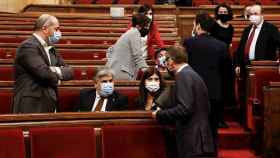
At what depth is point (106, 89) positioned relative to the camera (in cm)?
408

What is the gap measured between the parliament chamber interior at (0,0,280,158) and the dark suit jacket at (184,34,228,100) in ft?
0.98

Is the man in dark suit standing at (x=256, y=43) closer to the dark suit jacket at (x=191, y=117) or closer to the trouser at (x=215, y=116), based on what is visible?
the trouser at (x=215, y=116)

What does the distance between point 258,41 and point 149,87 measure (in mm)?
1467

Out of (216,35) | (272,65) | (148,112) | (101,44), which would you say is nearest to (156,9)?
(101,44)

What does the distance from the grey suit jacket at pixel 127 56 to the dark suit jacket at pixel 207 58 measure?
0.38 metres

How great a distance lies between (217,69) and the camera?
4641 millimetres

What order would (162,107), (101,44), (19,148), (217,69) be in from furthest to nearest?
1. (101,44)
2. (217,69)
3. (162,107)
4. (19,148)

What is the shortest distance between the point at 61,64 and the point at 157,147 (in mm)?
1079

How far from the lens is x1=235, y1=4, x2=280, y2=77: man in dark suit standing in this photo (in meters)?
5.29

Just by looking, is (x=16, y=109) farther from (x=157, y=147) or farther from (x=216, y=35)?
(x=216, y=35)

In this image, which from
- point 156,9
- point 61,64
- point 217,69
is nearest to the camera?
point 61,64

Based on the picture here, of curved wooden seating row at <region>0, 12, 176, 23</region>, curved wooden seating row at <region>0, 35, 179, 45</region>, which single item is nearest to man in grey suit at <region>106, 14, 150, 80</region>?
curved wooden seating row at <region>0, 35, 179, 45</region>

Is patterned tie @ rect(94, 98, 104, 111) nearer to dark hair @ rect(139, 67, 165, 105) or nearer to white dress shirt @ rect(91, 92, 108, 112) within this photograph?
white dress shirt @ rect(91, 92, 108, 112)

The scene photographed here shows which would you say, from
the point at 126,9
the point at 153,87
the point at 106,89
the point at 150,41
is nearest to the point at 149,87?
the point at 153,87
